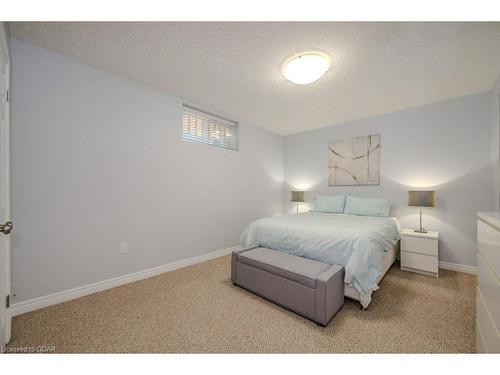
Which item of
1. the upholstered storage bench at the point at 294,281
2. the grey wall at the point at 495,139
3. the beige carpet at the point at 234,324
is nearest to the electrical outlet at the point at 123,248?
the beige carpet at the point at 234,324

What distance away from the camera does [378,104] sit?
2852 mm

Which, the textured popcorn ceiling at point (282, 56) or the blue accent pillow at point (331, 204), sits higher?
the textured popcorn ceiling at point (282, 56)

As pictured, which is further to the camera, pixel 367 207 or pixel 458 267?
pixel 367 207

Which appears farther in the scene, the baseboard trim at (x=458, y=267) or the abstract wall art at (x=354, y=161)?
the abstract wall art at (x=354, y=161)

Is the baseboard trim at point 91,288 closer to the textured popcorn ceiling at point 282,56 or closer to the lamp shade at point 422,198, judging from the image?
the textured popcorn ceiling at point 282,56

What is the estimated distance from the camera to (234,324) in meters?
1.54

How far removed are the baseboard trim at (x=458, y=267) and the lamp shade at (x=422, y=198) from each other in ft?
3.01

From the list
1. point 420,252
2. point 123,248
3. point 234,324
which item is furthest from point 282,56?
point 420,252

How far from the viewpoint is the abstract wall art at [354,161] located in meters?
3.31

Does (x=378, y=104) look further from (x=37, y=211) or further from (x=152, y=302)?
(x=37, y=211)

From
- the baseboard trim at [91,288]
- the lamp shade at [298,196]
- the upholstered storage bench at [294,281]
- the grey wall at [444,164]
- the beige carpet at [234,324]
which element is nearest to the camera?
the beige carpet at [234,324]

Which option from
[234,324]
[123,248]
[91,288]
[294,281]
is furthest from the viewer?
[123,248]

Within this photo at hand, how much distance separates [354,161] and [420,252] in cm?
166

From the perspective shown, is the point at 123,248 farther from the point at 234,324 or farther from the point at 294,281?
the point at 294,281
